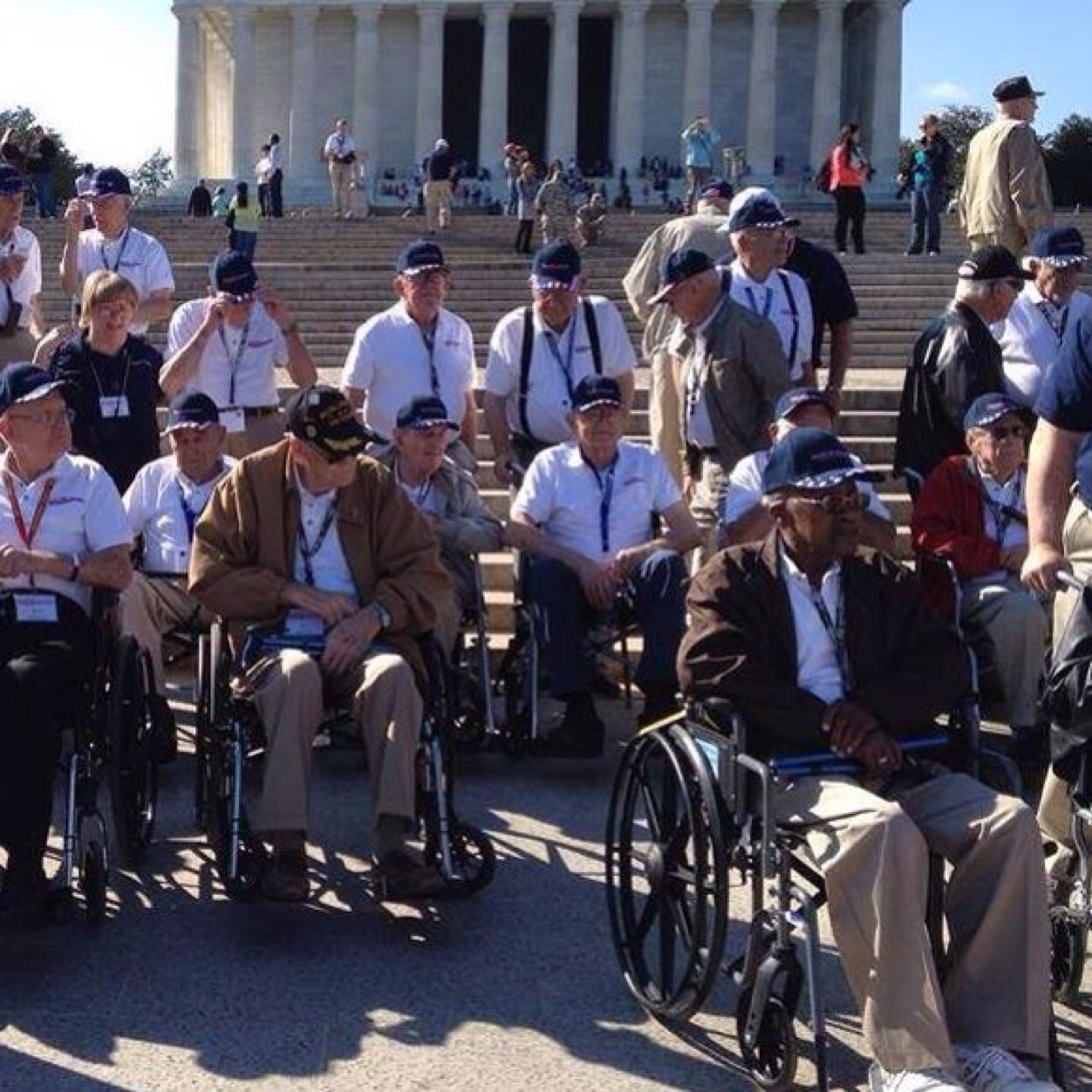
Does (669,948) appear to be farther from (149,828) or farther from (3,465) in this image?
(3,465)

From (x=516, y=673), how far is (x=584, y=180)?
47713 millimetres

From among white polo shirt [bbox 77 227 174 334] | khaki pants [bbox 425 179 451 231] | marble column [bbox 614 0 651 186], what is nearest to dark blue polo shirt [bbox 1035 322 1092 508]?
white polo shirt [bbox 77 227 174 334]

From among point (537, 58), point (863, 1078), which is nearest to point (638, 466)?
point (863, 1078)

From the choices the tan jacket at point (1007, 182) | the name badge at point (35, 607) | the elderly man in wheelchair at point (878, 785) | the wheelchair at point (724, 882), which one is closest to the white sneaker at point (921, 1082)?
the elderly man in wheelchair at point (878, 785)

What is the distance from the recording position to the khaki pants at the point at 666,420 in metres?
9.35

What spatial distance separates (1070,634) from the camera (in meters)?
4.68

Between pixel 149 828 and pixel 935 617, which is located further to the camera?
pixel 149 828

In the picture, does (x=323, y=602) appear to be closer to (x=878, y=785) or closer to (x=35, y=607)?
(x=35, y=607)

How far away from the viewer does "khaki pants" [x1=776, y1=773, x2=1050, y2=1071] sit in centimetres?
400

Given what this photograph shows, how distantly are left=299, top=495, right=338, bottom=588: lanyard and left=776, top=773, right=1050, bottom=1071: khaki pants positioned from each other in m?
2.28

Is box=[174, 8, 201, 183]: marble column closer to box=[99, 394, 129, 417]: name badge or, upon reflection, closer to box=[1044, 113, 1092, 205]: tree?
box=[1044, 113, 1092, 205]: tree

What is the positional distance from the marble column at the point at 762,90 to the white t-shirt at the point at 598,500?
51.4 meters

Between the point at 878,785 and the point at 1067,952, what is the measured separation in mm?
807

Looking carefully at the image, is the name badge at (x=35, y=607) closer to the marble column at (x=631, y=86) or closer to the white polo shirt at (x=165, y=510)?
the white polo shirt at (x=165, y=510)
